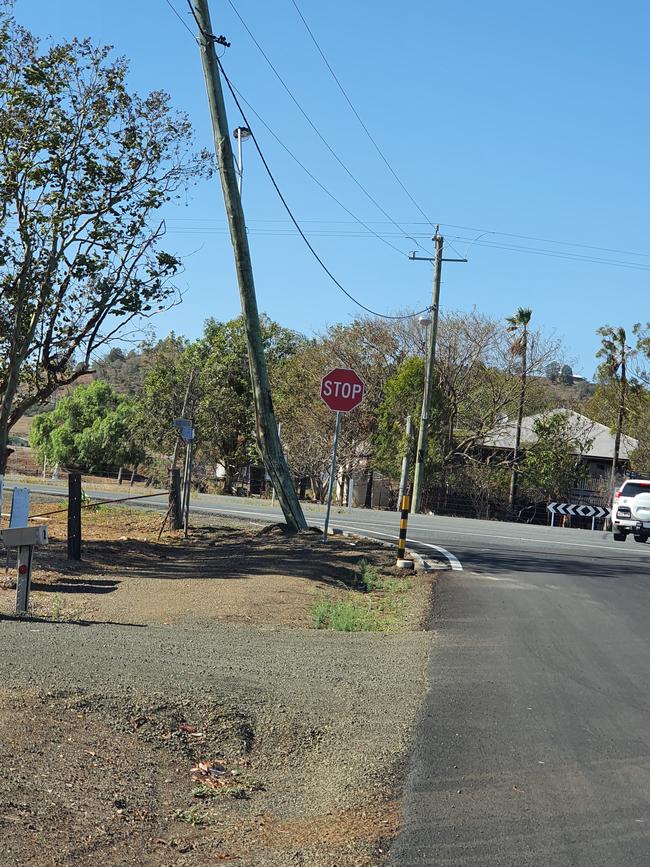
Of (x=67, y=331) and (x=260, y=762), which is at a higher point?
(x=67, y=331)

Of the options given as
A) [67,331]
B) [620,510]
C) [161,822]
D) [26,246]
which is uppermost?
[26,246]

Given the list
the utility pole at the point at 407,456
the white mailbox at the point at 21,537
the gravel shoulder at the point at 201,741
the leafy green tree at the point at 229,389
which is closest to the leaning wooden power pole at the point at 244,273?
the utility pole at the point at 407,456

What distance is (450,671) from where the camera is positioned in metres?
8.18

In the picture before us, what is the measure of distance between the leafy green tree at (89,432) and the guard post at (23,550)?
4972 centimetres

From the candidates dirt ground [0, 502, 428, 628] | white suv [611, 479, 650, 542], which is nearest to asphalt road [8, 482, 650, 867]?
dirt ground [0, 502, 428, 628]

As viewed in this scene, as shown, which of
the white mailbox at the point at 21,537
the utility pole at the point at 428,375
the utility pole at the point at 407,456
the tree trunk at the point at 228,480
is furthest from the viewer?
the tree trunk at the point at 228,480

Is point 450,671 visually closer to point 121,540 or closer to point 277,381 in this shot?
point 121,540

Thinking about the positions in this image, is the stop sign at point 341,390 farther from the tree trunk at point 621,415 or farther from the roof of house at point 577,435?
the tree trunk at point 621,415

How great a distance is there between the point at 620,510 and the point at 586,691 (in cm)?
1875

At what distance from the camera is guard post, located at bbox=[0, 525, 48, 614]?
1002 cm

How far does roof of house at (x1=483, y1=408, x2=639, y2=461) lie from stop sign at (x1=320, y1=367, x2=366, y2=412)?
32.0 meters

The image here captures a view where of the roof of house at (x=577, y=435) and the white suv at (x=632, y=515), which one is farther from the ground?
the roof of house at (x=577, y=435)

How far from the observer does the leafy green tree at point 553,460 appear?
4731cm

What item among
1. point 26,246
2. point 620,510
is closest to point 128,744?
point 26,246
